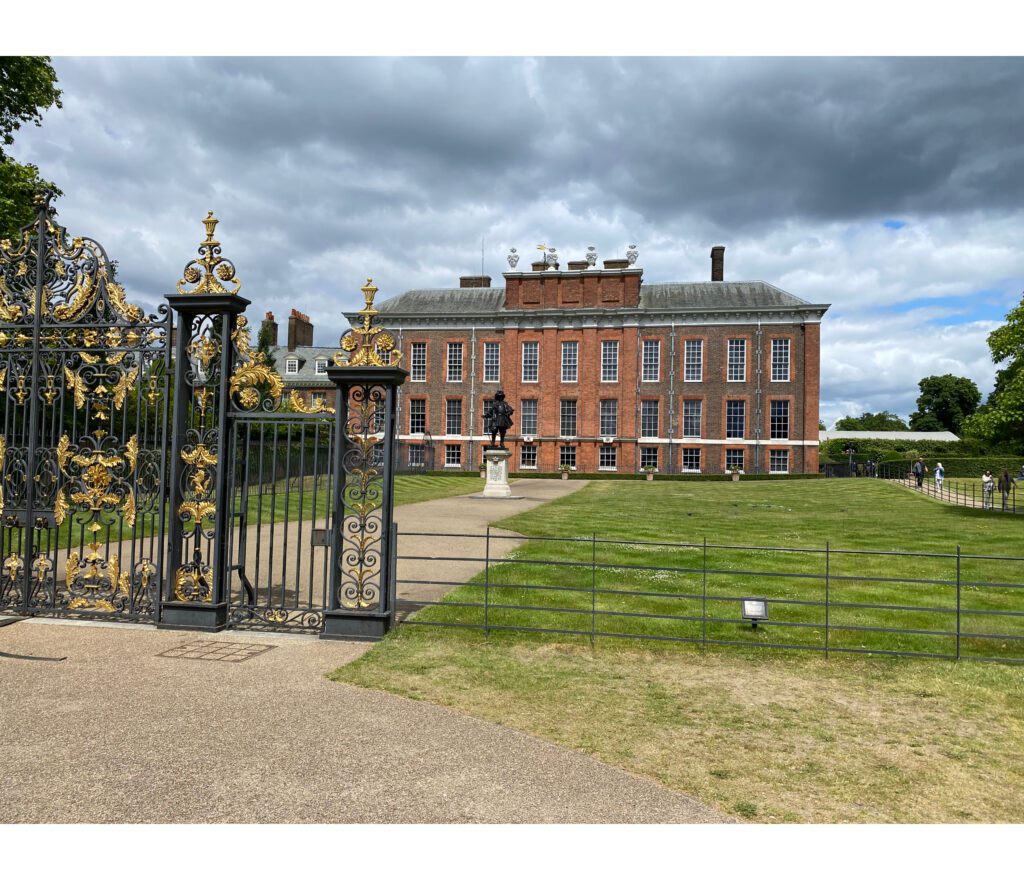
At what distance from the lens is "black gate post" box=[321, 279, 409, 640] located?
7.80 meters

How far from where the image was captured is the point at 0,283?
28.5 feet

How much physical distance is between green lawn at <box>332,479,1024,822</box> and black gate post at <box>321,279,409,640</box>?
19.1 inches

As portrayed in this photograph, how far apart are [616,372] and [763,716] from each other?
45.8 m

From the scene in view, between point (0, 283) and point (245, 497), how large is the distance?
13.5ft

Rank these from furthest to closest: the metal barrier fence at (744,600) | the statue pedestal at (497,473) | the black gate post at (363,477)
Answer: the statue pedestal at (497,473)
the black gate post at (363,477)
the metal barrier fence at (744,600)

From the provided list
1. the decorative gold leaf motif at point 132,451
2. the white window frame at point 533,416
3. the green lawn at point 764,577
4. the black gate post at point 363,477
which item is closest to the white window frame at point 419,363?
the white window frame at point 533,416

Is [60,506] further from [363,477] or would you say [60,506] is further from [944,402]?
[944,402]

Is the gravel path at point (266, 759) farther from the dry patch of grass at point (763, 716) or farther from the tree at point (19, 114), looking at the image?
the tree at point (19, 114)

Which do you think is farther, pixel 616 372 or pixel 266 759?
pixel 616 372

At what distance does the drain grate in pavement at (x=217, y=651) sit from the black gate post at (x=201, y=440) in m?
0.53

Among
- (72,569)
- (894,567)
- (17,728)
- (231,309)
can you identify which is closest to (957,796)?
(17,728)

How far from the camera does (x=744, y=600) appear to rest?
8070mm

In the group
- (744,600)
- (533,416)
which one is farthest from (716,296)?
(744,600)

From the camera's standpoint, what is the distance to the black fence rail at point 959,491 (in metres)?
26.9
